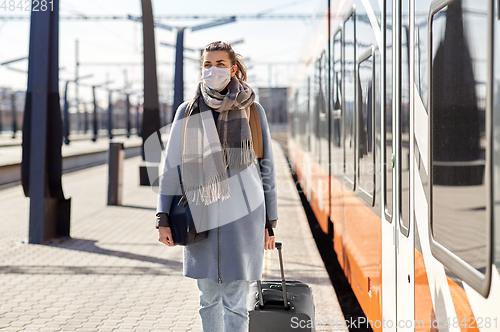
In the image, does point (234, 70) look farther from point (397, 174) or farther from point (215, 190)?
point (397, 174)

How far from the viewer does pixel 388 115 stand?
328cm

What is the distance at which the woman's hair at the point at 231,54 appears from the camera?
296 centimetres

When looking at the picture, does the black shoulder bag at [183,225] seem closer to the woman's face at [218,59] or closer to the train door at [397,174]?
the woman's face at [218,59]

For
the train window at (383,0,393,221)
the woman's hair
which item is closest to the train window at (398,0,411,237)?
the train window at (383,0,393,221)

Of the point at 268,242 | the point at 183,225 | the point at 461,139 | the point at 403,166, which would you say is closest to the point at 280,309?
the point at 268,242

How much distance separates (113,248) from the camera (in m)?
7.51

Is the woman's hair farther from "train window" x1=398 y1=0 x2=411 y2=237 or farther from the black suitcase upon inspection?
the black suitcase

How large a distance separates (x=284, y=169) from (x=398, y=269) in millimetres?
19992

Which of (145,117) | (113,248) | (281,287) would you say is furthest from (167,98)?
(281,287)

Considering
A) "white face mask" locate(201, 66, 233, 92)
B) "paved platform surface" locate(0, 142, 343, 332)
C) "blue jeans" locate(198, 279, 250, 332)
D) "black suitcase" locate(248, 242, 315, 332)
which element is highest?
"white face mask" locate(201, 66, 233, 92)

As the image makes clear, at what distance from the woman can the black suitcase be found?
31cm

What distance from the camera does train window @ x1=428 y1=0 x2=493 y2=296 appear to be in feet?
5.79

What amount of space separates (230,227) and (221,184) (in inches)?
8.6

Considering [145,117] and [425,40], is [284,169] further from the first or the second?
[425,40]
